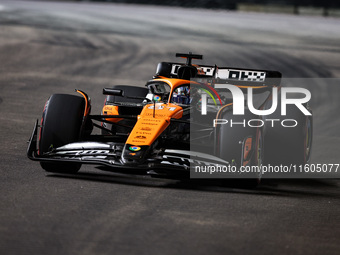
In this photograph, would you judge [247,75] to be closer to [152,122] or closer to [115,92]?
[115,92]

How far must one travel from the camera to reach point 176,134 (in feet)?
26.2

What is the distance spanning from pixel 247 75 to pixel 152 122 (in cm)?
220

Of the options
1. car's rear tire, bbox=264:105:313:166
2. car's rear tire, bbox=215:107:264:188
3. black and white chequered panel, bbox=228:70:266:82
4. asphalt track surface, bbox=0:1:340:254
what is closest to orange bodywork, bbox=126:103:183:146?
asphalt track surface, bbox=0:1:340:254

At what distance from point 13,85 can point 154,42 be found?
352 inches

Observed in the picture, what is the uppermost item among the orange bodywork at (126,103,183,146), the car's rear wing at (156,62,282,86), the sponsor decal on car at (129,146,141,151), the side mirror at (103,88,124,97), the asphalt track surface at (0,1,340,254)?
the car's rear wing at (156,62,282,86)

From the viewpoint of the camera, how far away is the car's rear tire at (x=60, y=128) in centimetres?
764

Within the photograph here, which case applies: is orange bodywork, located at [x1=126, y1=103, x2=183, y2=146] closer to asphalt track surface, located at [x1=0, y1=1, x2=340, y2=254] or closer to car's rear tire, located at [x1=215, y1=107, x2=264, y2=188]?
asphalt track surface, located at [x1=0, y1=1, x2=340, y2=254]

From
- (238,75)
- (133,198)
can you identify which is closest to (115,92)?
(238,75)

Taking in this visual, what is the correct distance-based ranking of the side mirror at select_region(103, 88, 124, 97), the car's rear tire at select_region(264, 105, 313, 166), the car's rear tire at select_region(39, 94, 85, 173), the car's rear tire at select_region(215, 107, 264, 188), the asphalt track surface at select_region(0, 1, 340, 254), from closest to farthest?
the asphalt track surface at select_region(0, 1, 340, 254) → the car's rear tire at select_region(215, 107, 264, 188) → the car's rear tire at select_region(39, 94, 85, 173) → the car's rear tire at select_region(264, 105, 313, 166) → the side mirror at select_region(103, 88, 124, 97)

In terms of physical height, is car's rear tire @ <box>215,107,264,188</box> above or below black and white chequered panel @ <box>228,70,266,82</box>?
below

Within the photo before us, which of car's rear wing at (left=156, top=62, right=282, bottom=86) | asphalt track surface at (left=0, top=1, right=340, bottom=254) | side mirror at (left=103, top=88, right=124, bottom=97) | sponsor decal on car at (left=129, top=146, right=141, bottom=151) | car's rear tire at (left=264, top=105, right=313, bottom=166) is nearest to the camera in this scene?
asphalt track surface at (left=0, top=1, right=340, bottom=254)

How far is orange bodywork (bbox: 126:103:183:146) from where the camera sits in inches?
290

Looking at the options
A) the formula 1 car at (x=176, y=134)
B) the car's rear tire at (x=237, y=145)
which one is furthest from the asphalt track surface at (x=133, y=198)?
the formula 1 car at (x=176, y=134)

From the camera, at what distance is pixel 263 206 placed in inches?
266
